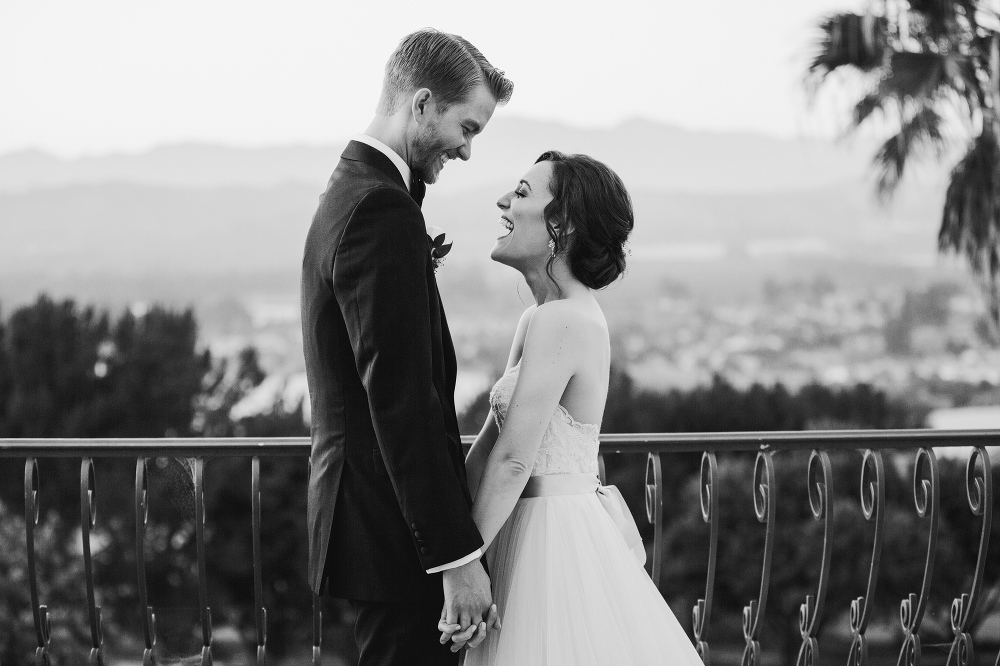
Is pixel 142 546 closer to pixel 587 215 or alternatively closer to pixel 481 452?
pixel 481 452

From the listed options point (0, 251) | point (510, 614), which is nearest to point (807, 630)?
point (510, 614)

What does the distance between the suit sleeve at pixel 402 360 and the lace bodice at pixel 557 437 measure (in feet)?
1.07

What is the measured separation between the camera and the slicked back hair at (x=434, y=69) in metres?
1.69

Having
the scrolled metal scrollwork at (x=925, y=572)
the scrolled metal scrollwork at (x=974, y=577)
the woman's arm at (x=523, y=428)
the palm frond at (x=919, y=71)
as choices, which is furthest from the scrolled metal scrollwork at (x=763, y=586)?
the palm frond at (x=919, y=71)

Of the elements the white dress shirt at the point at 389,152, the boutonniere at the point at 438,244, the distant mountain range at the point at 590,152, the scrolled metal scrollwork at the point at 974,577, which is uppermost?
the distant mountain range at the point at 590,152

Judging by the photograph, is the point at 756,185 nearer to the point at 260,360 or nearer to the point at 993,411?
the point at 993,411

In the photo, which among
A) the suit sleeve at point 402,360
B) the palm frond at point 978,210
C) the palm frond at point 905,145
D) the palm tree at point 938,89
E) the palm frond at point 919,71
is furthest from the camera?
the palm frond at point 905,145

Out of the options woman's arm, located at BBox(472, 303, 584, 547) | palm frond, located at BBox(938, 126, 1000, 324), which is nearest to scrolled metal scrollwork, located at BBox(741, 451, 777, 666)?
woman's arm, located at BBox(472, 303, 584, 547)

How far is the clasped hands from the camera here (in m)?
1.59

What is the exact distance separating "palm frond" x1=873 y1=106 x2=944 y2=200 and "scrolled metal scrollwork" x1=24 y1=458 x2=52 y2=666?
7.58 metres

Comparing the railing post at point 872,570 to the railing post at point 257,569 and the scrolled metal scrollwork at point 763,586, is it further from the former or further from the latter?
the railing post at point 257,569

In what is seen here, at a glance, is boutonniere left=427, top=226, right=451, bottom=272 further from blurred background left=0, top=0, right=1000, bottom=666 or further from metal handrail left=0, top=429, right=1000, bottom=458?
blurred background left=0, top=0, right=1000, bottom=666

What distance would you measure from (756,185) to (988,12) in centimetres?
1794

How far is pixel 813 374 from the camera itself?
63.1 ft
